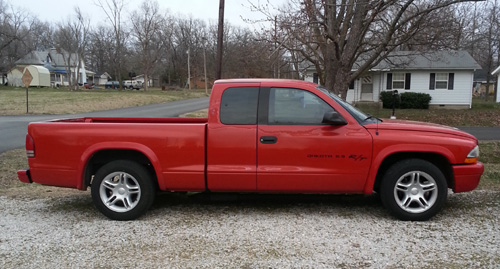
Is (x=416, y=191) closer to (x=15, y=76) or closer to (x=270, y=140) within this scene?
(x=270, y=140)

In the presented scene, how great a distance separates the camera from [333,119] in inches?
174

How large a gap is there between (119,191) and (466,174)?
4178 mm

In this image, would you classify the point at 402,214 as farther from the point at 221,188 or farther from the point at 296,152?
the point at 221,188

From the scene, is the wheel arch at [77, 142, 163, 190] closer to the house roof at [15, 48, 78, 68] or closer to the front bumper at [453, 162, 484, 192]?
the front bumper at [453, 162, 484, 192]

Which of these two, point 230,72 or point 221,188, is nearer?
point 221,188

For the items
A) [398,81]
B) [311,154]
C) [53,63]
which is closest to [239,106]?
[311,154]

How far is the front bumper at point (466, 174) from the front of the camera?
14.7 feet

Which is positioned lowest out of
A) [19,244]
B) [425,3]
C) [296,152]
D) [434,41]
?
[19,244]

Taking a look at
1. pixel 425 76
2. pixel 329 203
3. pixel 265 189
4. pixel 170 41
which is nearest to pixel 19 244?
pixel 265 189

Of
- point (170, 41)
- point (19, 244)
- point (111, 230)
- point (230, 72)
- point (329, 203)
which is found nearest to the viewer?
point (19, 244)

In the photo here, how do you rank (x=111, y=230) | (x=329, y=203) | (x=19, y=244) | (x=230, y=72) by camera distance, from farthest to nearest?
(x=230, y=72)
(x=329, y=203)
(x=111, y=230)
(x=19, y=244)

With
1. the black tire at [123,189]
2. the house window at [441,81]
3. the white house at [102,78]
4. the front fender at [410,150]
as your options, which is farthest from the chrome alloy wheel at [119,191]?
the white house at [102,78]

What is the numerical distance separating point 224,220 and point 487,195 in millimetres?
3971

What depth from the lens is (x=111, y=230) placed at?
441 centimetres
